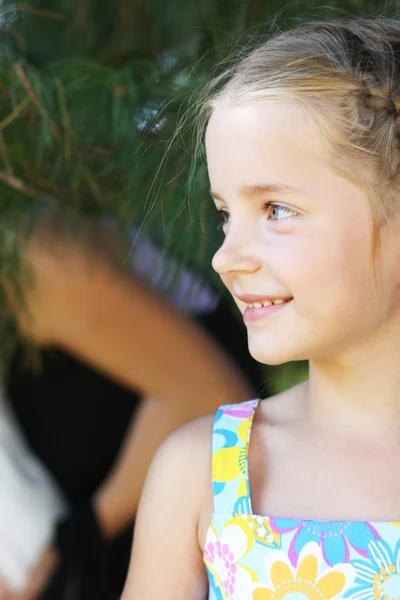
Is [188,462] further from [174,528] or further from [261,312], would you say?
[261,312]

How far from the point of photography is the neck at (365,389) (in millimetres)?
817

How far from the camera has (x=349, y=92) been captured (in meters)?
0.78

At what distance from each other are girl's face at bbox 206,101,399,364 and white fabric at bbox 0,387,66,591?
713 millimetres

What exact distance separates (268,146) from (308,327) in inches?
6.6

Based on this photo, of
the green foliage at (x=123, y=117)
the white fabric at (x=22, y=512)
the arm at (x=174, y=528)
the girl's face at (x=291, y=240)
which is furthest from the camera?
the white fabric at (x=22, y=512)

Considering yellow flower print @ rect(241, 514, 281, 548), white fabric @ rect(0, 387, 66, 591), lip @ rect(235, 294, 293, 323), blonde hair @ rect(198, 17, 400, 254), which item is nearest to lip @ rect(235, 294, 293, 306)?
lip @ rect(235, 294, 293, 323)

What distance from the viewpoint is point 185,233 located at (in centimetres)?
112

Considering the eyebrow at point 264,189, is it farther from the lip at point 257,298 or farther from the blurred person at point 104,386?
the blurred person at point 104,386

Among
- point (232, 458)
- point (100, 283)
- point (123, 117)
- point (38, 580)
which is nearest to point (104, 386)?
point (100, 283)

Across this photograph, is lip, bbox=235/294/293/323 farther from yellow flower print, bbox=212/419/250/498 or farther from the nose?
yellow flower print, bbox=212/419/250/498

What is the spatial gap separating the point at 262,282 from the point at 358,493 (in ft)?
0.72

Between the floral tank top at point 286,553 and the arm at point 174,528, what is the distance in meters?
0.02

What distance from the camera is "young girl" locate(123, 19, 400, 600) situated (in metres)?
0.76

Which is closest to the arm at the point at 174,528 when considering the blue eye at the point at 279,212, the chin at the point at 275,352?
the chin at the point at 275,352
